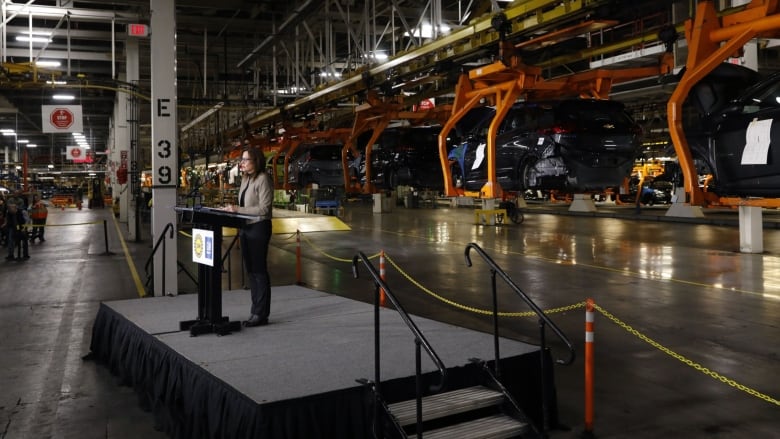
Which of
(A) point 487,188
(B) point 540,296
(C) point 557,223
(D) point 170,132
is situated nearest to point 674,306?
(B) point 540,296

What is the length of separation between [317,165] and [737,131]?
1134 cm

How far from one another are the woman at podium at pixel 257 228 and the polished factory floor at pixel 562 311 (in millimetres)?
1331

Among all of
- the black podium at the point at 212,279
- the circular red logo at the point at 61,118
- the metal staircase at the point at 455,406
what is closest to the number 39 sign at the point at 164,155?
the black podium at the point at 212,279

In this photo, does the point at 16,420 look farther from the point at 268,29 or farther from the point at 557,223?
the point at 557,223

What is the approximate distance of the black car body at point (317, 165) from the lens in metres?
15.8

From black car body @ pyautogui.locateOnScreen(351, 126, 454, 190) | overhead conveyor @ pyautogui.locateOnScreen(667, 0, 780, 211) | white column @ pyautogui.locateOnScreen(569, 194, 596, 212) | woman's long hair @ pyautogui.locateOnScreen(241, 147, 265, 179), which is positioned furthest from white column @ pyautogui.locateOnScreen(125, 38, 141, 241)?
white column @ pyautogui.locateOnScreen(569, 194, 596, 212)

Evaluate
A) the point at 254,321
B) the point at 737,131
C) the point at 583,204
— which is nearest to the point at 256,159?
the point at 254,321

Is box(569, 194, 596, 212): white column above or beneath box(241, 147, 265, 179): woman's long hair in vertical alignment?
beneath

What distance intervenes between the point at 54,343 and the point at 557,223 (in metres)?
20.9

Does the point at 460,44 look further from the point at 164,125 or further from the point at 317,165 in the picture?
the point at 317,165

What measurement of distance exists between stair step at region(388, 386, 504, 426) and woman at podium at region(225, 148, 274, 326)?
2074 mm

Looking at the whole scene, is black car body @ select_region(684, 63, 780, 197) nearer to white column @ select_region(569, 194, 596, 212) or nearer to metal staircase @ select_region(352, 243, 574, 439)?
metal staircase @ select_region(352, 243, 574, 439)

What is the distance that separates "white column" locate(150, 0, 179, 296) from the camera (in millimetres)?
9055

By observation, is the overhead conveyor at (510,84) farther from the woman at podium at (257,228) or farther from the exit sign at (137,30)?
the exit sign at (137,30)
